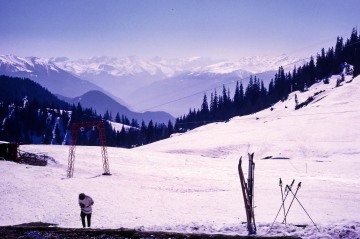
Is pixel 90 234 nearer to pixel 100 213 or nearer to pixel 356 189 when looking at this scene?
pixel 100 213

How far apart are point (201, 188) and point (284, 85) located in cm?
14242

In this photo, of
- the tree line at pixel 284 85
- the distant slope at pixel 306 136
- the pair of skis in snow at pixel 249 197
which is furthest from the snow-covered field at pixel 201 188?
the tree line at pixel 284 85

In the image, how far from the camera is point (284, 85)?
165m

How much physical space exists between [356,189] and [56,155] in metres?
37.9

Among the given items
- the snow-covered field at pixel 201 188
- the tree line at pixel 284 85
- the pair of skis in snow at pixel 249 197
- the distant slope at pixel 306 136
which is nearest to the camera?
the pair of skis in snow at pixel 249 197

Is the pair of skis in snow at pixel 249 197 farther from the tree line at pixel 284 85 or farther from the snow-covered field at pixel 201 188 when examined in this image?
the tree line at pixel 284 85

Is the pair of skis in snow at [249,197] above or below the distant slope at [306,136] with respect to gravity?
below

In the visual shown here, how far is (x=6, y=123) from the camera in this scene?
194 m

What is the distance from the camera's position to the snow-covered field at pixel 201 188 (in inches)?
760

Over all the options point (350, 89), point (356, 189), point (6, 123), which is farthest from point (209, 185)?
point (6, 123)

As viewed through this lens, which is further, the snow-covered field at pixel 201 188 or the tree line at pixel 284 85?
the tree line at pixel 284 85

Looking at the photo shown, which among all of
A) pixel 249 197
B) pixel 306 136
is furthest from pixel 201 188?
pixel 306 136

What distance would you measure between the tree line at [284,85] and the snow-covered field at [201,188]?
84202mm

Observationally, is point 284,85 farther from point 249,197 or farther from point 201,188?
point 249,197
